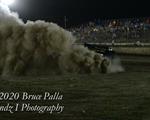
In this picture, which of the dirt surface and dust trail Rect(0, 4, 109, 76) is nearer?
the dirt surface

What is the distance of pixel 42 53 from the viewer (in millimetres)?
38625

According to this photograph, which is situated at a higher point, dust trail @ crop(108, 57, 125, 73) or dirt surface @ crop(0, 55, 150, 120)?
dirt surface @ crop(0, 55, 150, 120)

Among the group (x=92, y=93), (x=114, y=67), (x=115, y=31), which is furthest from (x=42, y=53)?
(x=115, y=31)

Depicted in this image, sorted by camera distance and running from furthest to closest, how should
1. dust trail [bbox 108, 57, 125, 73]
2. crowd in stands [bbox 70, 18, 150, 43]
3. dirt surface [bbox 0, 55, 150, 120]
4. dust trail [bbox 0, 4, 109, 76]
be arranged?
crowd in stands [bbox 70, 18, 150, 43]
dust trail [bbox 108, 57, 125, 73]
dust trail [bbox 0, 4, 109, 76]
dirt surface [bbox 0, 55, 150, 120]

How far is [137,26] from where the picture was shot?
282 ft

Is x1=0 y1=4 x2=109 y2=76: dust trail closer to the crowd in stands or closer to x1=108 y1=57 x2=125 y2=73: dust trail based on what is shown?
x1=108 y1=57 x2=125 y2=73: dust trail

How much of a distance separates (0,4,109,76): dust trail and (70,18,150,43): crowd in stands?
35.0 metres

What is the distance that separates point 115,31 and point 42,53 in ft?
166

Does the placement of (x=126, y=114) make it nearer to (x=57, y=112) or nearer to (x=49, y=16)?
(x=57, y=112)

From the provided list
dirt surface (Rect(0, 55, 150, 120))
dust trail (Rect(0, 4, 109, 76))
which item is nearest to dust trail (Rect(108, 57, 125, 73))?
dust trail (Rect(0, 4, 109, 76))

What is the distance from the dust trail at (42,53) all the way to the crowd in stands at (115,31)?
35.0m

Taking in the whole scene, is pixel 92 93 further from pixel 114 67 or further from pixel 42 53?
pixel 114 67

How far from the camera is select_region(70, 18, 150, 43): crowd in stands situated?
256 ft

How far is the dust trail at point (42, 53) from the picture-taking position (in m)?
37.9
